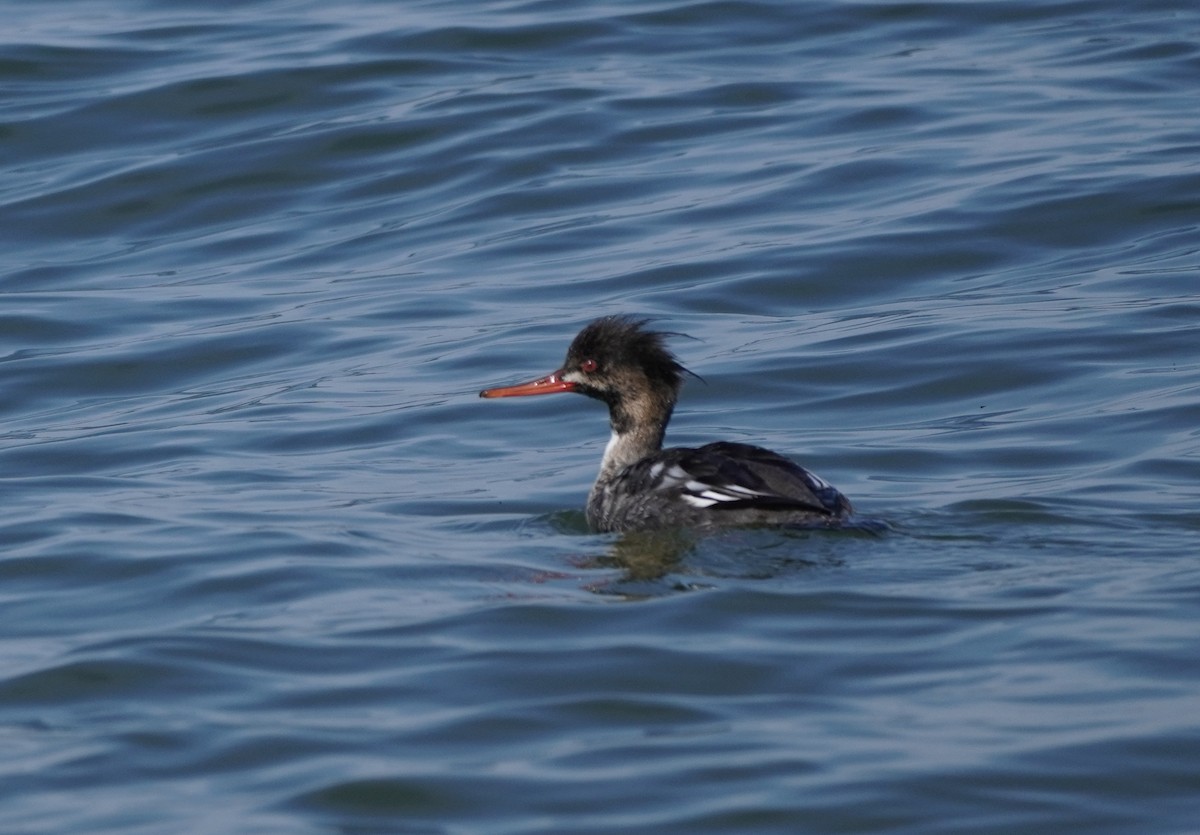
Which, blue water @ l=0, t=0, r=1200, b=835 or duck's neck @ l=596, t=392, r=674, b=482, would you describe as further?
duck's neck @ l=596, t=392, r=674, b=482

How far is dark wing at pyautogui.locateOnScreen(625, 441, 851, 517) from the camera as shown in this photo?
7.68 m

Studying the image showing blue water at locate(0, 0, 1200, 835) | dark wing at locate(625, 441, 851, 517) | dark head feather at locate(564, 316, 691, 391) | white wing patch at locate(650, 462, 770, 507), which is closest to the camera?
blue water at locate(0, 0, 1200, 835)

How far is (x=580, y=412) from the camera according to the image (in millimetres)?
10938

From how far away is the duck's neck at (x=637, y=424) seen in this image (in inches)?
360

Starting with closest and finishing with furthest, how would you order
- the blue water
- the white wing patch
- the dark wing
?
1. the blue water
2. the dark wing
3. the white wing patch

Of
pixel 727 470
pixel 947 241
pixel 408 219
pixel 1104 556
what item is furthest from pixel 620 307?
pixel 1104 556

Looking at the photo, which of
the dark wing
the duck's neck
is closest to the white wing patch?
the dark wing

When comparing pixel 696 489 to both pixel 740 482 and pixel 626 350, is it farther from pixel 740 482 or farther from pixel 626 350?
pixel 626 350

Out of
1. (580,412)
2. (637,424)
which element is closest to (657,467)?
(637,424)

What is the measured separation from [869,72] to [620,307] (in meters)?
6.33

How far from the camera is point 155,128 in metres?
17.3

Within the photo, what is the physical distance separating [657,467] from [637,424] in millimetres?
811

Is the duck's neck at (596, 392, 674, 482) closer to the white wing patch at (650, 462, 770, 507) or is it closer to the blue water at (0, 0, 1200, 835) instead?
the blue water at (0, 0, 1200, 835)

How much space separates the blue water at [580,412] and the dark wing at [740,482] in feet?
0.54
